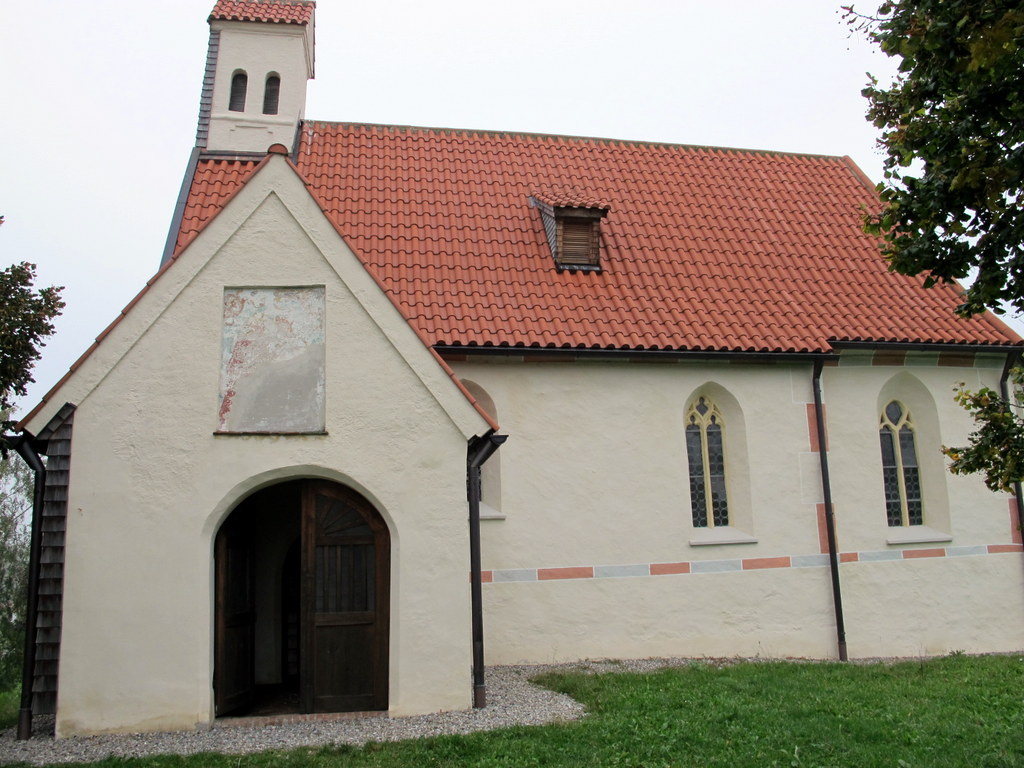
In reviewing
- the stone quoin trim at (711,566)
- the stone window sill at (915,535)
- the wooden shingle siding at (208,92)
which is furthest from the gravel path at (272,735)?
the wooden shingle siding at (208,92)

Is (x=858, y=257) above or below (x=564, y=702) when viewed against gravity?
above

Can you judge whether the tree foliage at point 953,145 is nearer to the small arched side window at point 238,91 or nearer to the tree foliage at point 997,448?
the tree foliage at point 997,448

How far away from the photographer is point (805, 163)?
59.2ft

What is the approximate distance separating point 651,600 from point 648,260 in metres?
5.76

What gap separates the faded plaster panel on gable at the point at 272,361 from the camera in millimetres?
8945

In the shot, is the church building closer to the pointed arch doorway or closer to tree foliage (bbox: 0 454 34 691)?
the pointed arch doorway

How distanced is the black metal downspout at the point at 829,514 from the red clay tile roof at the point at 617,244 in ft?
2.38

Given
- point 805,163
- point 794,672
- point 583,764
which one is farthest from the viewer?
point 805,163

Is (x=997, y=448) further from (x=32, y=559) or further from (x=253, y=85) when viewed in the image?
(x=253, y=85)

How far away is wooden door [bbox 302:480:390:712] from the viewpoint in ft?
29.2

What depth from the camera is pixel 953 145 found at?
650 cm

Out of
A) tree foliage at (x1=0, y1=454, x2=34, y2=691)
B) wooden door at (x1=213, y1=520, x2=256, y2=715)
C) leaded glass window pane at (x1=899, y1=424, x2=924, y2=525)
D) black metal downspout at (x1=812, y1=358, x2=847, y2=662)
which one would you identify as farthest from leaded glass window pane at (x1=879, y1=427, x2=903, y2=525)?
tree foliage at (x1=0, y1=454, x2=34, y2=691)

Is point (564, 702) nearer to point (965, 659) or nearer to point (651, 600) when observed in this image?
point (651, 600)

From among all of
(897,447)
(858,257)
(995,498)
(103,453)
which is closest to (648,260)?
(858,257)
